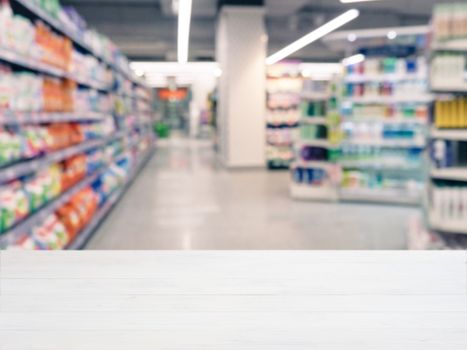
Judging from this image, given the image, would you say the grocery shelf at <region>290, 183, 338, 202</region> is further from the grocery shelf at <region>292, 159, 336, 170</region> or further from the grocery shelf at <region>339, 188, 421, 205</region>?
the grocery shelf at <region>292, 159, 336, 170</region>

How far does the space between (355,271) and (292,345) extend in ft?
1.08

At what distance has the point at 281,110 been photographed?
37.6 ft

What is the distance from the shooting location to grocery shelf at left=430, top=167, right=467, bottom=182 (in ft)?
12.6

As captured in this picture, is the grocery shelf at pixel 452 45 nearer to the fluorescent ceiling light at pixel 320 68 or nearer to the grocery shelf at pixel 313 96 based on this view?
the grocery shelf at pixel 313 96

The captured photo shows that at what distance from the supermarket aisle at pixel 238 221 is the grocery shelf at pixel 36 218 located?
20.9 inches

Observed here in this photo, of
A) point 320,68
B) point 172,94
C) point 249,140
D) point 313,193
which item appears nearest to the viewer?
point 313,193

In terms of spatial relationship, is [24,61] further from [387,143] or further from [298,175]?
[387,143]

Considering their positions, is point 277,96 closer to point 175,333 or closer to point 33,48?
point 33,48

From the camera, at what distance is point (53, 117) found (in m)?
4.04

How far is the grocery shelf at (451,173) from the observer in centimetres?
386

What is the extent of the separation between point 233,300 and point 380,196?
658 cm

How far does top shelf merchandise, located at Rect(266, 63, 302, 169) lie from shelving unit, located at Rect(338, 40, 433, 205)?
3.96 meters

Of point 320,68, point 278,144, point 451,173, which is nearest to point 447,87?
point 451,173

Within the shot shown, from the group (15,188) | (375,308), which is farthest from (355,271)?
(15,188)
